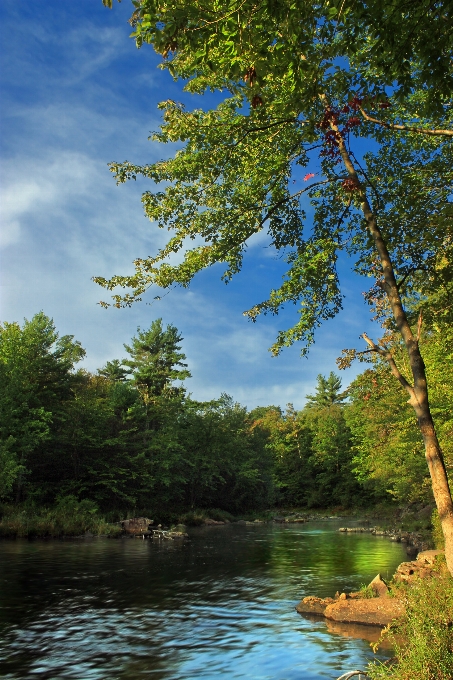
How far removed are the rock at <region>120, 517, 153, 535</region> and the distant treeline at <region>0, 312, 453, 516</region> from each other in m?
3.12

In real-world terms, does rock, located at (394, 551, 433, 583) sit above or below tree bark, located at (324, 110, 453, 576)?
below

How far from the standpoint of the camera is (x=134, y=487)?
155 feet

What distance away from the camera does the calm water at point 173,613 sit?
10.3 m

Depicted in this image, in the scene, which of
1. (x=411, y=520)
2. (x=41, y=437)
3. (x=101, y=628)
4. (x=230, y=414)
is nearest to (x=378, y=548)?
(x=411, y=520)

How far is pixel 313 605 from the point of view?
14648 mm

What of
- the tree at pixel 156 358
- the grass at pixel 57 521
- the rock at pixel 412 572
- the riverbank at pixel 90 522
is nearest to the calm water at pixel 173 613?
the rock at pixel 412 572

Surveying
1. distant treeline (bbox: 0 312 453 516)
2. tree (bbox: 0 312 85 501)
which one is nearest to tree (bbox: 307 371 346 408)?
distant treeline (bbox: 0 312 453 516)

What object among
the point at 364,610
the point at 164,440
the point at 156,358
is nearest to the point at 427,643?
the point at 364,610

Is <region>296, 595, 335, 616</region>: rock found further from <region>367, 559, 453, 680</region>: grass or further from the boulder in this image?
<region>367, 559, 453, 680</region>: grass

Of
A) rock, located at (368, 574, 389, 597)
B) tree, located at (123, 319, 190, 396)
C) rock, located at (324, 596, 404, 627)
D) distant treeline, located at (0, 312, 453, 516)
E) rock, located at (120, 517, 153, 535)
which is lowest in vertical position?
rock, located at (324, 596, 404, 627)

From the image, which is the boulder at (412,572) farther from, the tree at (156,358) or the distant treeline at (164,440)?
the tree at (156,358)

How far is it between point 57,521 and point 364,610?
1101 inches

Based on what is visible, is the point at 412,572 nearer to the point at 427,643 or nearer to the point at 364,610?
the point at 364,610

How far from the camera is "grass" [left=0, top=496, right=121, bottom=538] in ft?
110
